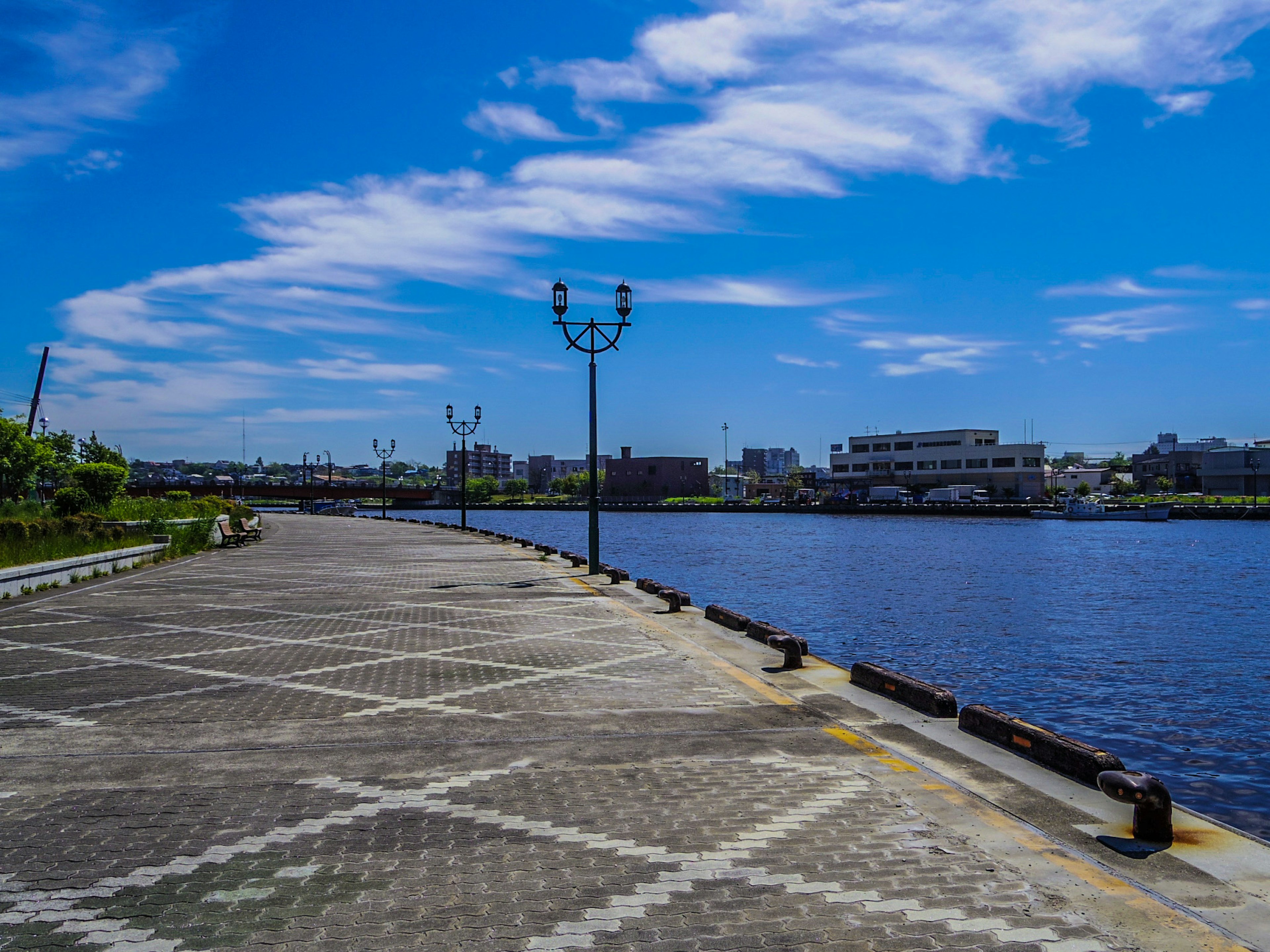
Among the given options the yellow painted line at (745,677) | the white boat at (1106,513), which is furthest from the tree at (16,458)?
the white boat at (1106,513)

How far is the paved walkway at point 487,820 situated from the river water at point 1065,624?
13.3 feet

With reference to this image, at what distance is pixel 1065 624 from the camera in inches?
870

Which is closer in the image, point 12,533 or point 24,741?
point 24,741

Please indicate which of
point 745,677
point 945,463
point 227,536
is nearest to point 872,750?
point 745,677

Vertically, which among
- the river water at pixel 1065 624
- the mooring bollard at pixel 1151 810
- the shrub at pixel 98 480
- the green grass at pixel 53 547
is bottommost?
the river water at pixel 1065 624

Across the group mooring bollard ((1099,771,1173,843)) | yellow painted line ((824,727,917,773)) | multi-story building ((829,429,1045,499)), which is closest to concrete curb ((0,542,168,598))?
yellow painted line ((824,727,917,773))

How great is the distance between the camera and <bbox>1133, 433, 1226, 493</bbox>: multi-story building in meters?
141

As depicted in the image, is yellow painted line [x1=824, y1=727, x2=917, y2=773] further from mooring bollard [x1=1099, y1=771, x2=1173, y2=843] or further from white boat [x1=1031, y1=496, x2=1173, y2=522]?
white boat [x1=1031, y1=496, x2=1173, y2=522]

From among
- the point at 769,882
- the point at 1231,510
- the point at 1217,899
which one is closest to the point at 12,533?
the point at 769,882

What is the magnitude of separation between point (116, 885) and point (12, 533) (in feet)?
63.9

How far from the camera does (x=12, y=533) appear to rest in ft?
66.2

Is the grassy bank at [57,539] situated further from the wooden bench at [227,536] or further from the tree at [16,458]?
the tree at [16,458]

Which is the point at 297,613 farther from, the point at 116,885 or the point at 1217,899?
the point at 1217,899

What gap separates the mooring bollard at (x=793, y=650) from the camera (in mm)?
10141
